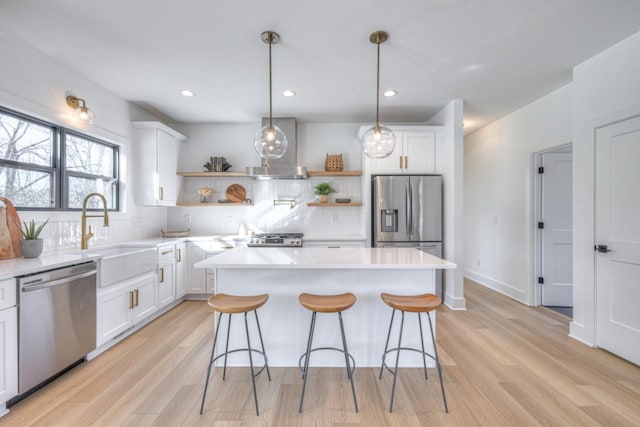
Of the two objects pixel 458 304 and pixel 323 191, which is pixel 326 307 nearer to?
pixel 458 304

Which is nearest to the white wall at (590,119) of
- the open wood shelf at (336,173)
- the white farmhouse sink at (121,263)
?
the open wood shelf at (336,173)

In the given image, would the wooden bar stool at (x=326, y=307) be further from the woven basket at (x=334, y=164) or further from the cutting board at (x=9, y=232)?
the woven basket at (x=334, y=164)

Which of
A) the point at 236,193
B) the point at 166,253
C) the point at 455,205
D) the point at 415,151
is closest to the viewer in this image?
the point at 166,253

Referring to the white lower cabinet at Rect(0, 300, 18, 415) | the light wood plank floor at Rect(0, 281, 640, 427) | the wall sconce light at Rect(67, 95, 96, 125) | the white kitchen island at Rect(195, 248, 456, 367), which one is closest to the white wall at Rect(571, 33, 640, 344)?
the light wood plank floor at Rect(0, 281, 640, 427)

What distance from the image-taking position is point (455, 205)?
11.8 feet

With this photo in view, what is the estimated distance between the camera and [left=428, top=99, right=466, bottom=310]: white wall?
3.55m

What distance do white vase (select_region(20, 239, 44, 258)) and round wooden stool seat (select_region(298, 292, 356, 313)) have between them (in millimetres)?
2124

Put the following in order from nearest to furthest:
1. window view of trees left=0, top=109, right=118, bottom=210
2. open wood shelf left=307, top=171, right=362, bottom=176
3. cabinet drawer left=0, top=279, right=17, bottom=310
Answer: cabinet drawer left=0, top=279, right=17, bottom=310
window view of trees left=0, top=109, right=118, bottom=210
open wood shelf left=307, top=171, right=362, bottom=176

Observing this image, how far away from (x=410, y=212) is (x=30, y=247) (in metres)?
3.77

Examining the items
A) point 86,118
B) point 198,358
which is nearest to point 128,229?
point 86,118

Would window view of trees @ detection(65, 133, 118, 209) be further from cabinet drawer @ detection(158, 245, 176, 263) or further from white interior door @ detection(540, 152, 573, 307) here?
white interior door @ detection(540, 152, 573, 307)

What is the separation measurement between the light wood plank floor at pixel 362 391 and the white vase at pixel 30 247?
37.9 inches

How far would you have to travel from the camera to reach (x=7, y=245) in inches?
84.0

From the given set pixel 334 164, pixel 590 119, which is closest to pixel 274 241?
pixel 334 164
